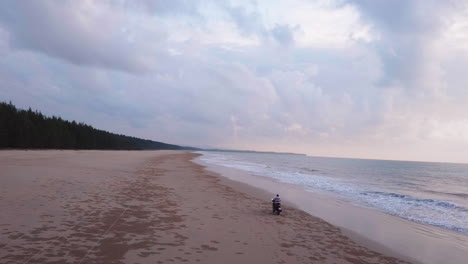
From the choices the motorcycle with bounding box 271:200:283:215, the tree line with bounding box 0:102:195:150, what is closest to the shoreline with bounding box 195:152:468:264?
the motorcycle with bounding box 271:200:283:215

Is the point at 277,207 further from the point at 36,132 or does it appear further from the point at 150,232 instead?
the point at 36,132

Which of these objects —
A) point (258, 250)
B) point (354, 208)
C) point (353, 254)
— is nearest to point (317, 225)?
point (353, 254)

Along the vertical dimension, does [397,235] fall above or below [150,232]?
below

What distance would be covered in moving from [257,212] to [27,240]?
28.2 feet

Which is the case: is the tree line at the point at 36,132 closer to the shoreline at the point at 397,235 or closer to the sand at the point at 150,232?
the sand at the point at 150,232

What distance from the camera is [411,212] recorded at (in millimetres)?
19484

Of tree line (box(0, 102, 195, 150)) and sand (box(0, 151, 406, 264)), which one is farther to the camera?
tree line (box(0, 102, 195, 150))

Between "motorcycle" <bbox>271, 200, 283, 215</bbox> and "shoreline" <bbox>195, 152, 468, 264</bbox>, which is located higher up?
"motorcycle" <bbox>271, 200, 283, 215</bbox>

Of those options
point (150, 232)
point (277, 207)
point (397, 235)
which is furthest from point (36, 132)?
point (397, 235)

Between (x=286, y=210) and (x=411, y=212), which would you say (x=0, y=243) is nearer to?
(x=286, y=210)

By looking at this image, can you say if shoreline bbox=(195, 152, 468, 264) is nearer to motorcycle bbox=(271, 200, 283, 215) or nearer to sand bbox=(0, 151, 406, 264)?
sand bbox=(0, 151, 406, 264)

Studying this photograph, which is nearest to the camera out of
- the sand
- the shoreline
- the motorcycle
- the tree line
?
the sand

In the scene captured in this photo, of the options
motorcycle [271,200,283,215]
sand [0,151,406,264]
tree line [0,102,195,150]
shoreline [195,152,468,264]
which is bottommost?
shoreline [195,152,468,264]

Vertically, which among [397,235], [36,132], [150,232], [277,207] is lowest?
[397,235]
